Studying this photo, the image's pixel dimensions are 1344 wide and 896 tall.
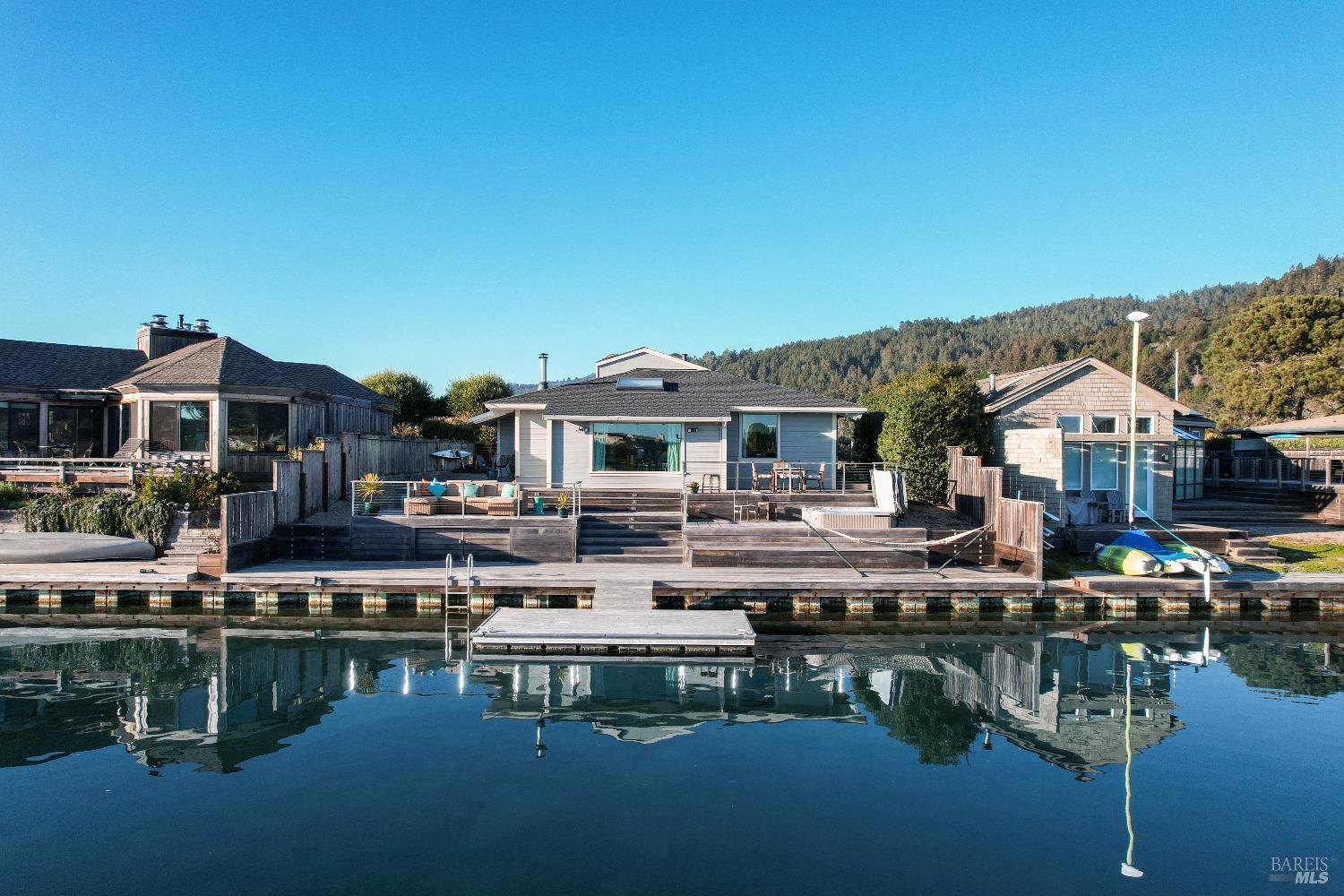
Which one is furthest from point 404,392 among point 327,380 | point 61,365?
point 61,365

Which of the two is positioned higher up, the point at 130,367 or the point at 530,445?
the point at 130,367

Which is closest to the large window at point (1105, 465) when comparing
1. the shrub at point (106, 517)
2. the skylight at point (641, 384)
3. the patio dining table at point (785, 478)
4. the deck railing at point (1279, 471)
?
the deck railing at point (1279, 471)

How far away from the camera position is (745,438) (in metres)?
20.8

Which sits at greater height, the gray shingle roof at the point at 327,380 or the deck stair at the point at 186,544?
the gray shingle roof at the point at 327,380

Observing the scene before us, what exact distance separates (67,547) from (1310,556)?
2873cm

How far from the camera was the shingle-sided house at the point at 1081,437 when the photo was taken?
65.3ft

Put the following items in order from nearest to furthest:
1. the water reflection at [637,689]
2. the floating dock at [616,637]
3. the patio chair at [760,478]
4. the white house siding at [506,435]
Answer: the water reflection at [637,689] → the floating dock at [616,637] → the patio chair at [760,478] → the white house siding at [506,435]

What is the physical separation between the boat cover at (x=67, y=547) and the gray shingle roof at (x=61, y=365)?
7.58 m

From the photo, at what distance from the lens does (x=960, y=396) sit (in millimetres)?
21234

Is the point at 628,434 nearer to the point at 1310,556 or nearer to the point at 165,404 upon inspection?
the point at 165,404

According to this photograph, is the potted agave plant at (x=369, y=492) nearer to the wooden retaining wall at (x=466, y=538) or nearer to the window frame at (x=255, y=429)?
the wooden retaining wall at (x=466, y=538)

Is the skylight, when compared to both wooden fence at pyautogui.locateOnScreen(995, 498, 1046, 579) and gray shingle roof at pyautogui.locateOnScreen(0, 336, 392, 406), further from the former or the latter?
wooden fence at pyautogui.locateOnScreen(995, 498, 1046, 579)

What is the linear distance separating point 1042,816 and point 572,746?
199 inches

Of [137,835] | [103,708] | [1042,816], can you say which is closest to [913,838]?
[1042,816]
